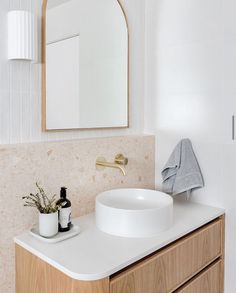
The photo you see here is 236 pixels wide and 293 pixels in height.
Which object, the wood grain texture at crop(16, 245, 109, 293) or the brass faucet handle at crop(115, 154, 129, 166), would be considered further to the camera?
the brass faucet handle at crop(115, 154, 129, 166)

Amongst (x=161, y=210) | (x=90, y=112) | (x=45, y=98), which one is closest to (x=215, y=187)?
(x=161, y=210)

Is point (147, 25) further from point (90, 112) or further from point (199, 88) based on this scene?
point (90, 112)

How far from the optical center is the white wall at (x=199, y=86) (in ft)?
5.10

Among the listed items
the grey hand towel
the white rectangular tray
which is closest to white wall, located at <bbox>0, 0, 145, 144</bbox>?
the white rectangular tray

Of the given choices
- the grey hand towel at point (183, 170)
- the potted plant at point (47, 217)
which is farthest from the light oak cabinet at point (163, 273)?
the grey hand towel at point (183, 170)

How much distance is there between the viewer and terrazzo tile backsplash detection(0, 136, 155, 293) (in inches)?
48.0

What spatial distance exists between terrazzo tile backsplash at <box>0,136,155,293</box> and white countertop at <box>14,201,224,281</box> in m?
0.09

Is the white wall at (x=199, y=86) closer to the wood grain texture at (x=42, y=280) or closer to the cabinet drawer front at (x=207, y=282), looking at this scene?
the cabinet drawer front at (x=207, y=282)

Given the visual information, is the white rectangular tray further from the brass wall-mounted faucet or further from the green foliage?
the brass wall-mounted faucet

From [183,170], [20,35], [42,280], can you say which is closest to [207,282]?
[183,170]

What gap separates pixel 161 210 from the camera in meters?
1.27

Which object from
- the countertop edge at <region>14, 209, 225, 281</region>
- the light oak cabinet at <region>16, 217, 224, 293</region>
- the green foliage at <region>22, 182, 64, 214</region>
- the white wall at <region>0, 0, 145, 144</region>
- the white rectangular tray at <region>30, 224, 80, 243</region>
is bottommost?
the light oak cabinet at <region>16, 217, 224, 293</region>

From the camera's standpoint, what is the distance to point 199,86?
1651mm

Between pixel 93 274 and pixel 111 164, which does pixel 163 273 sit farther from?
pixel 111 164
